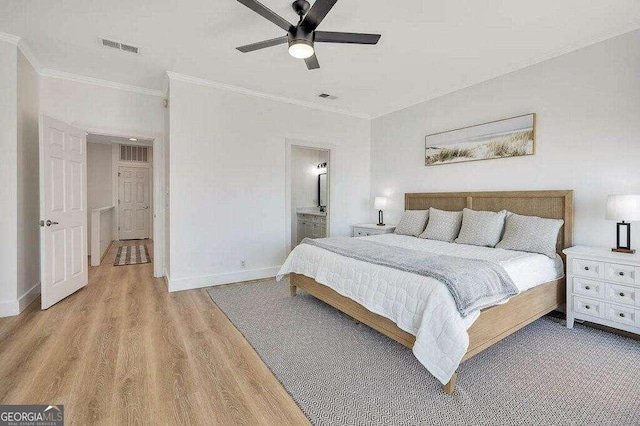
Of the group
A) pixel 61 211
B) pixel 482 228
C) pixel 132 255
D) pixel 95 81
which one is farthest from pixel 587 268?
pixel 132 255

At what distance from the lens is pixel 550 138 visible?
3.15 meters

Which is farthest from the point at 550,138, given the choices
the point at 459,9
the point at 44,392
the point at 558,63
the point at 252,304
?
the point at 44,392

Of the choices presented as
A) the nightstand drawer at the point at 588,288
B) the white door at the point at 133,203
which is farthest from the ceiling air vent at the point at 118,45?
the white door at the point at 133,203

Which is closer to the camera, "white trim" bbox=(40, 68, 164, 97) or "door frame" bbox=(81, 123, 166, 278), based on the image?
"white trim" bbox=(40, 68, 164, 97)

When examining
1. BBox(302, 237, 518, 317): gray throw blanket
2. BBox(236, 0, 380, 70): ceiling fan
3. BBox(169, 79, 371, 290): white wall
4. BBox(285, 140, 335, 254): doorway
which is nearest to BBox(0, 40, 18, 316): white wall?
BBox(169, 79, 371, 290): white wall

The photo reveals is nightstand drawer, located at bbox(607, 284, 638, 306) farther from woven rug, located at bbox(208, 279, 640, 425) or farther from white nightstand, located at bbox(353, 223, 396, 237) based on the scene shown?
white nightstand, located at bbox(353, 223, 396, 237)

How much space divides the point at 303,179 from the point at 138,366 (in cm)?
495

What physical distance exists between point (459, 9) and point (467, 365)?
A: 2.73 metres

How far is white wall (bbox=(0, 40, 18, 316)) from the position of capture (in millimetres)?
2814

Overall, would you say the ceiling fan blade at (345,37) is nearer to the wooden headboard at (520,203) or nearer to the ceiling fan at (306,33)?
the ceiling fan at (306,33)

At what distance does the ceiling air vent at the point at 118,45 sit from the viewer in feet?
9.43

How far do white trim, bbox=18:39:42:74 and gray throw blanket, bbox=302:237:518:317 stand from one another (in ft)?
12.4

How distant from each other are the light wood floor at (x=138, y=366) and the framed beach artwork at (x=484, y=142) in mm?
3467

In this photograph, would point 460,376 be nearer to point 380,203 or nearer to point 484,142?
point 484,142
